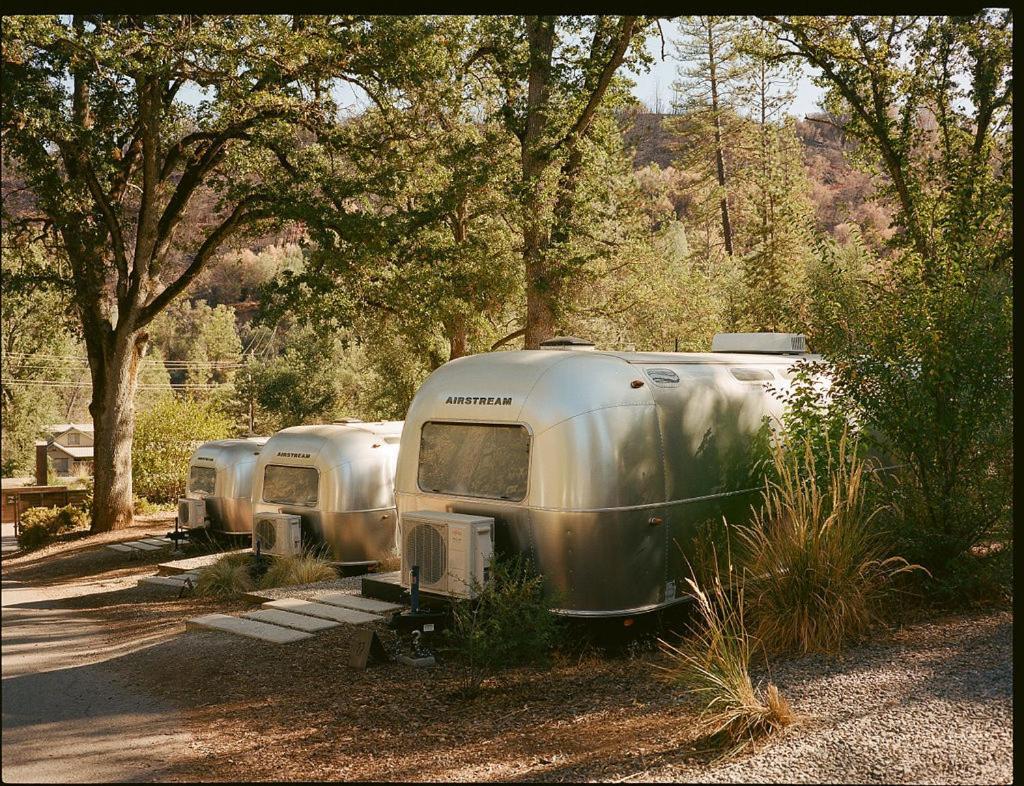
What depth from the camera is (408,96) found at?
15648mm

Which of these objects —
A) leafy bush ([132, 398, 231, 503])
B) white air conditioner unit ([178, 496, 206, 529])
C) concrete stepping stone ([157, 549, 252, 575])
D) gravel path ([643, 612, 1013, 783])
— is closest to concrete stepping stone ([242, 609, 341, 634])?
gravel path ([643, 612, 1013, 783])

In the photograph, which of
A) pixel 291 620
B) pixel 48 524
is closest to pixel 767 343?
pixel 291 620

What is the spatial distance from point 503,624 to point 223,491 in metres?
9.04

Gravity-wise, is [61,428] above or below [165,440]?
above

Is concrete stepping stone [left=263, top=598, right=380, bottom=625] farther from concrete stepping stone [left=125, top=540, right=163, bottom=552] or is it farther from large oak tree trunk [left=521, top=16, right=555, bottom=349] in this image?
large oak tree trunk [left=521, top=16, right=555, bottom=349]

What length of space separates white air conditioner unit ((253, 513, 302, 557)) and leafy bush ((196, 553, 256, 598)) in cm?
56

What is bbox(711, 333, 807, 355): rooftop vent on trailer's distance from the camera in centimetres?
1048

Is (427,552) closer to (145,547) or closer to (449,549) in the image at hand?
(449,549)

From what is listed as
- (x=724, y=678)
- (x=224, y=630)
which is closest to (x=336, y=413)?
(x=224, y=630)

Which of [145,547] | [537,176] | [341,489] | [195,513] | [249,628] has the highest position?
[537,176]

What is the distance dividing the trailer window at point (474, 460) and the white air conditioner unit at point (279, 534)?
399 centimetres

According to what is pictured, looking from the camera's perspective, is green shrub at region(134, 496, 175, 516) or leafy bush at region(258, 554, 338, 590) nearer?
leafy bush at region(258, 554, 338, 590)

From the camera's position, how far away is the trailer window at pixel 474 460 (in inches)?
290

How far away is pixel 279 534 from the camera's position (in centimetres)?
1162
